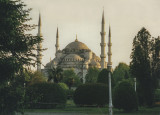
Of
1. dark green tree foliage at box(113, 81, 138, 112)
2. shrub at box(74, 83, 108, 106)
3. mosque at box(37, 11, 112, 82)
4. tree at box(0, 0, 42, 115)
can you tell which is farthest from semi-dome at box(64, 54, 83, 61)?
tree at box(0, 0, 42, 115)

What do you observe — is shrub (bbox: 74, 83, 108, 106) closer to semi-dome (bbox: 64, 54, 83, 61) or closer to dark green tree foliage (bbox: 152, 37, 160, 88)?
dark green tree foliage (bbox: 152, 37, 160, 88)

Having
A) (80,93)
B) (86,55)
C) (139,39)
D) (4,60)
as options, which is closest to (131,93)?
(80,93)

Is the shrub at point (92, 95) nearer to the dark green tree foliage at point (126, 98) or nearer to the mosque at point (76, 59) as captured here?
the dark green tree foliage at point (126, 98)

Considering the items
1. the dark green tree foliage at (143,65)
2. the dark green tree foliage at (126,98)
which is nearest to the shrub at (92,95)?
the dark green tree foliage at (143,65)

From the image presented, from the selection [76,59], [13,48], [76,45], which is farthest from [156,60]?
[76,45]

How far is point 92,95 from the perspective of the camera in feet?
97.8

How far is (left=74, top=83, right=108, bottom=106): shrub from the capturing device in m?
29.7

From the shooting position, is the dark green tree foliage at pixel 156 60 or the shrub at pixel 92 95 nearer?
the shrub at pixel 92 95

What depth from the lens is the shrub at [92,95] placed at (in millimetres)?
29688

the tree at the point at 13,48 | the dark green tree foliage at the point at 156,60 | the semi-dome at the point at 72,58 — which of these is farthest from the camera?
the semi-dome at the point at 72,58

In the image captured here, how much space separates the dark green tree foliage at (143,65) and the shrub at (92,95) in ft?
11.6

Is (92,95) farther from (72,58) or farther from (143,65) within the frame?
(72,58)

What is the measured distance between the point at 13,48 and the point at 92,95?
1569 cm

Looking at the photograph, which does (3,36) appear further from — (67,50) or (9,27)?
(67,50)
